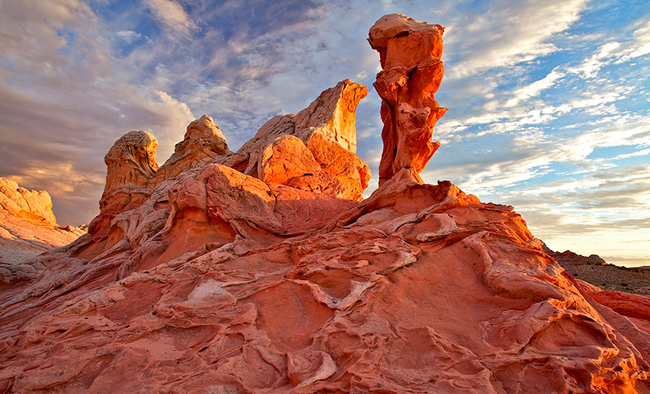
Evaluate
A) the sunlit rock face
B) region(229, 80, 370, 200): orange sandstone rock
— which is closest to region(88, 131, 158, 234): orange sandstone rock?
region(229, 80, 370, 200): orange sandstone rock

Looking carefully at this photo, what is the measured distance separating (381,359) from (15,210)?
31.5m

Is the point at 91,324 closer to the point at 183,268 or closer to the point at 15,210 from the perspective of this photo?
the point at 183,268

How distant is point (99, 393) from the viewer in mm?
3020

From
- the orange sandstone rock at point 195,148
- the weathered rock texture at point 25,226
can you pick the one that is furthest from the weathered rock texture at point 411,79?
the weathered rock texture at point 25,226

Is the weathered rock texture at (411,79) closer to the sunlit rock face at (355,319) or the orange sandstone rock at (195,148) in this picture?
the sunlit rock face at (355,319)

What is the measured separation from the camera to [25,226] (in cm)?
2270

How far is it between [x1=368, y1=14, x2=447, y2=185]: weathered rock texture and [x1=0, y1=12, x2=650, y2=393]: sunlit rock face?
8.73 feet

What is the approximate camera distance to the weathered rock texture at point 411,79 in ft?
31.2

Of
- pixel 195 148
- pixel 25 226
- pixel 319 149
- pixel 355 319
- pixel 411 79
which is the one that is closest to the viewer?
pixel 355 319

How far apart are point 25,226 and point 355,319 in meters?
28.8

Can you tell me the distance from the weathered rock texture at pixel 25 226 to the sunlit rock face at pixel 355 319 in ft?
40.6

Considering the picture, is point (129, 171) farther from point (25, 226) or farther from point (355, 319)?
point (355, 319)

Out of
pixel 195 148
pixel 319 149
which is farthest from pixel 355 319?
pixel 195 148

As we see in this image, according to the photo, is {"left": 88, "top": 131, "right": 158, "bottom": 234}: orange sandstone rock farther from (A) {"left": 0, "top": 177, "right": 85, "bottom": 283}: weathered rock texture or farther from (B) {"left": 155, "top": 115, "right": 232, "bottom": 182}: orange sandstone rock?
(A) {"left": 0, "top": 177, "right": 85, "bottom": 283}: weathered rock texture
